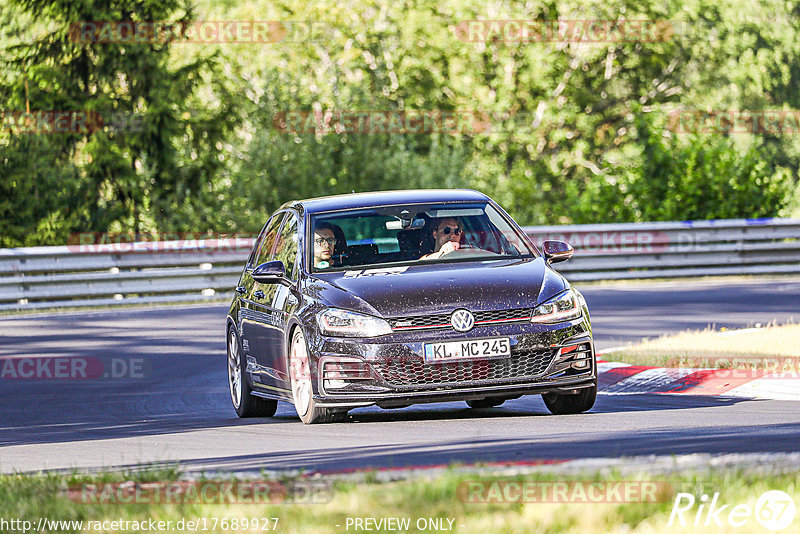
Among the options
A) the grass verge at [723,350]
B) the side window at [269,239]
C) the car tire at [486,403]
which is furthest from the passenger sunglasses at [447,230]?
the grass verge at [723,350]

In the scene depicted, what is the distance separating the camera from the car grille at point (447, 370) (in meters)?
9.44

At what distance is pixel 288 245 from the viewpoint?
11.3 meters

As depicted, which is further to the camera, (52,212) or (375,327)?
(52,212)

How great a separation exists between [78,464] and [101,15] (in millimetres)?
25121

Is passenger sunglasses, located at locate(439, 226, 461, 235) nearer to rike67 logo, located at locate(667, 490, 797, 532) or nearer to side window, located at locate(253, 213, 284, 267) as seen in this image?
side window, located at locate(253, 213, 284, 267)

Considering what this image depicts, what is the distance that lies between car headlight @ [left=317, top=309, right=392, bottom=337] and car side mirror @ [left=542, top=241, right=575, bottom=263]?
5.43 ft

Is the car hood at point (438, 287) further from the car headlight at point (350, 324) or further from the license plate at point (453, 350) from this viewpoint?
the license plate at point (453, 350)

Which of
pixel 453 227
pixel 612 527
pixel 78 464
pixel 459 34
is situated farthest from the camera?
pixel 459 34

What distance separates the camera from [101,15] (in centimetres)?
3238

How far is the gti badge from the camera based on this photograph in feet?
30.9

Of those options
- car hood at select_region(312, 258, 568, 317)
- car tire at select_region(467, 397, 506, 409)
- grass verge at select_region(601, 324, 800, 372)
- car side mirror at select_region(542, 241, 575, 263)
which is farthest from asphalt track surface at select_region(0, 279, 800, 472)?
car side mirror at select_region(542, 241, 575, 263)

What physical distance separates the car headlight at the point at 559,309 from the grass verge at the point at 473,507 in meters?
3.40

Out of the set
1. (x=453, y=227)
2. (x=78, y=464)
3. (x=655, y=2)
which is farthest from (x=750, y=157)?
(x=78, y=464)

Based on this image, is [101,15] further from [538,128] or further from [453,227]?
[453,227]
